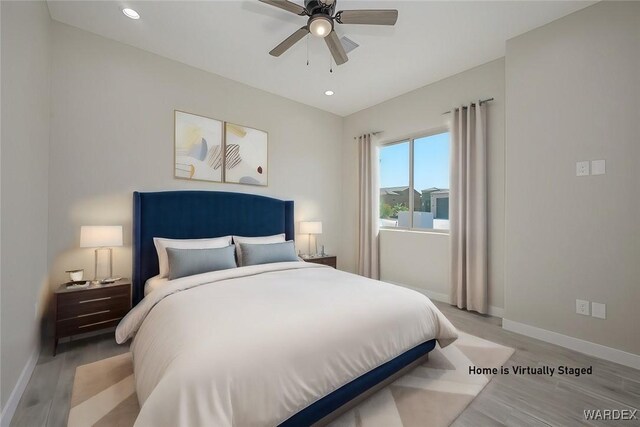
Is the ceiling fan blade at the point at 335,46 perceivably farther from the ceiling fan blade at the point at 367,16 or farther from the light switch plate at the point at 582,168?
the light switch plate at the point at 582,168

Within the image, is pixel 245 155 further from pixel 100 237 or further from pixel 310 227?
pixel 100 237

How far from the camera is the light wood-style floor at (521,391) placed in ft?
5.31

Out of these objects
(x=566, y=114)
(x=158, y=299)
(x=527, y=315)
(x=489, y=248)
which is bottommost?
(x=527, y=315)

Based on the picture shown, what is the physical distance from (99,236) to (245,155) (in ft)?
6.29

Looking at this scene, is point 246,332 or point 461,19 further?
point 461,19

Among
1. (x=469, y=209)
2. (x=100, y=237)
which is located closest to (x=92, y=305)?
(x=100, y=237)

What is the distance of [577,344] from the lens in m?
2.44

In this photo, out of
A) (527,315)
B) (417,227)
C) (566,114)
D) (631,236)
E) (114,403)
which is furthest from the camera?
(417,227)

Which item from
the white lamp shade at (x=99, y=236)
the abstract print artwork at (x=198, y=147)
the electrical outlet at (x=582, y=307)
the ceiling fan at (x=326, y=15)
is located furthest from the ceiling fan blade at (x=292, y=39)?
the electrical outlet at (x=582, y=307)

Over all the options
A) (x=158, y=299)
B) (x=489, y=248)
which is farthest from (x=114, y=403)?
(x=489, y=248)

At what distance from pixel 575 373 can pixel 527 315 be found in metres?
0.72

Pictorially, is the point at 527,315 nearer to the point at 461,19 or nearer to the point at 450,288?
the point at 450,288

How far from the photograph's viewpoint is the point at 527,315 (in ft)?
9.07

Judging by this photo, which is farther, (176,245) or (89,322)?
(176,245)
